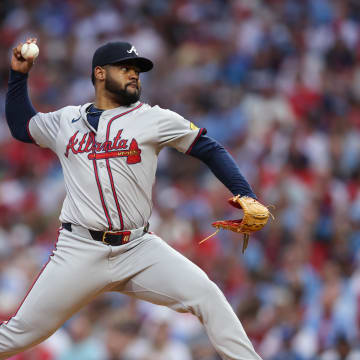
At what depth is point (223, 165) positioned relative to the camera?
418 cm

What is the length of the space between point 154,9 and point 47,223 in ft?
14.3

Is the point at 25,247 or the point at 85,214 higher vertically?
the point at 85,214

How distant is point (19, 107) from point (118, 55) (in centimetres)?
65

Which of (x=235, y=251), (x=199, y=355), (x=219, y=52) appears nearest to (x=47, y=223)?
(x=235, y=251)

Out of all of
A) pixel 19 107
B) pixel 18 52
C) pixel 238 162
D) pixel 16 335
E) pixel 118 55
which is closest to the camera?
pixel 16 335

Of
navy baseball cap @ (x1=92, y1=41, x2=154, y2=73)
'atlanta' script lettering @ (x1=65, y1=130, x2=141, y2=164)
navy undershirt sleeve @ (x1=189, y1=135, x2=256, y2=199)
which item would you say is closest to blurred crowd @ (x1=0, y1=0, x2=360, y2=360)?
navy undershirt sleeve @ (x1=189, y1=135, x2=256, y2=199)

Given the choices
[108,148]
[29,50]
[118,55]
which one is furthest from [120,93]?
[29,50]

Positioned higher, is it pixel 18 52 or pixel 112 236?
pixel 18 52

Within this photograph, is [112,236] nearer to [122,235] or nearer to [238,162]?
[122,235]

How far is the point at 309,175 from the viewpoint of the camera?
29.2 ft

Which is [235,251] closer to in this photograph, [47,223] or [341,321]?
[341,321]

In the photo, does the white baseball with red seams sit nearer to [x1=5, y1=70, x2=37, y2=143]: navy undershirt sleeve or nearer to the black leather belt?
the black leather belt

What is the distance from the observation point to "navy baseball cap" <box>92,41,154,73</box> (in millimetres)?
4250

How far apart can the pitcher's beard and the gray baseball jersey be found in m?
0.07
